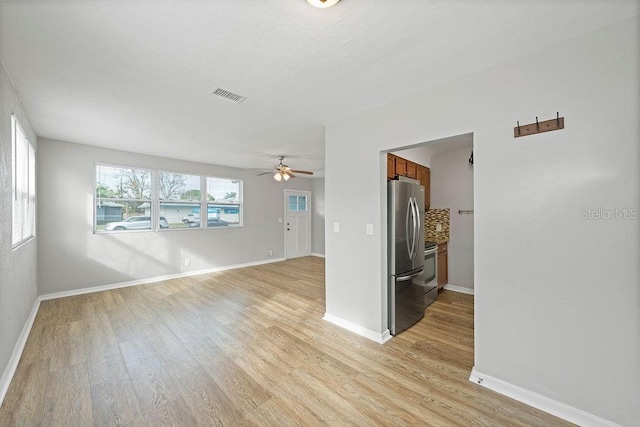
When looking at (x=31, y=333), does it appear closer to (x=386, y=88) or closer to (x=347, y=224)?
(x=347, y=224)

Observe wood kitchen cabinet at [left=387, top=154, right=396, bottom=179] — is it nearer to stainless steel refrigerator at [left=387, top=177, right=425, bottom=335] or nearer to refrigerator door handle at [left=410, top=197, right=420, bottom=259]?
stainless steel refrigerator at [left=387, top=177, right=425, bottom=335]

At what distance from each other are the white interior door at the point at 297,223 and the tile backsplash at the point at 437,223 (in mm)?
4194

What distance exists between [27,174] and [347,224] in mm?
4252

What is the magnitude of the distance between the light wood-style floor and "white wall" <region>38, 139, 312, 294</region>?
81 cm

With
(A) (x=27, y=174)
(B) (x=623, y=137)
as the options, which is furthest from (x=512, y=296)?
(A) (x=27, y=174)

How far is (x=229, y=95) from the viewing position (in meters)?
2.45

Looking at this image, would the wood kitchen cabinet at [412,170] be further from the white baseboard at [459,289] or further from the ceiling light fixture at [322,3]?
the ceiling light fixture at [322,3]

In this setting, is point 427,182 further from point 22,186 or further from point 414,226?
point 22,186

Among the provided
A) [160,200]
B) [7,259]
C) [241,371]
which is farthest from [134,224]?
[241,371]

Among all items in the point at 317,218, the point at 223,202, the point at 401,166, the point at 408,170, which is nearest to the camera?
the point at 401,166

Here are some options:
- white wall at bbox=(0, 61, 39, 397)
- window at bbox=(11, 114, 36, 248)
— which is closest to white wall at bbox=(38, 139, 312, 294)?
window at bbox=(11, 114, 36, 248)

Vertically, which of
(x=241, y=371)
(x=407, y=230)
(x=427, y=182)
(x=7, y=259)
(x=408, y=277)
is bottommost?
(x=241, y=371)

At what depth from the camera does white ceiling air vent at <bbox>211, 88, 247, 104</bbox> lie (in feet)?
7.76

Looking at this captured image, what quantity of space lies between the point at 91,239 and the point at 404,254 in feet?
17.4
